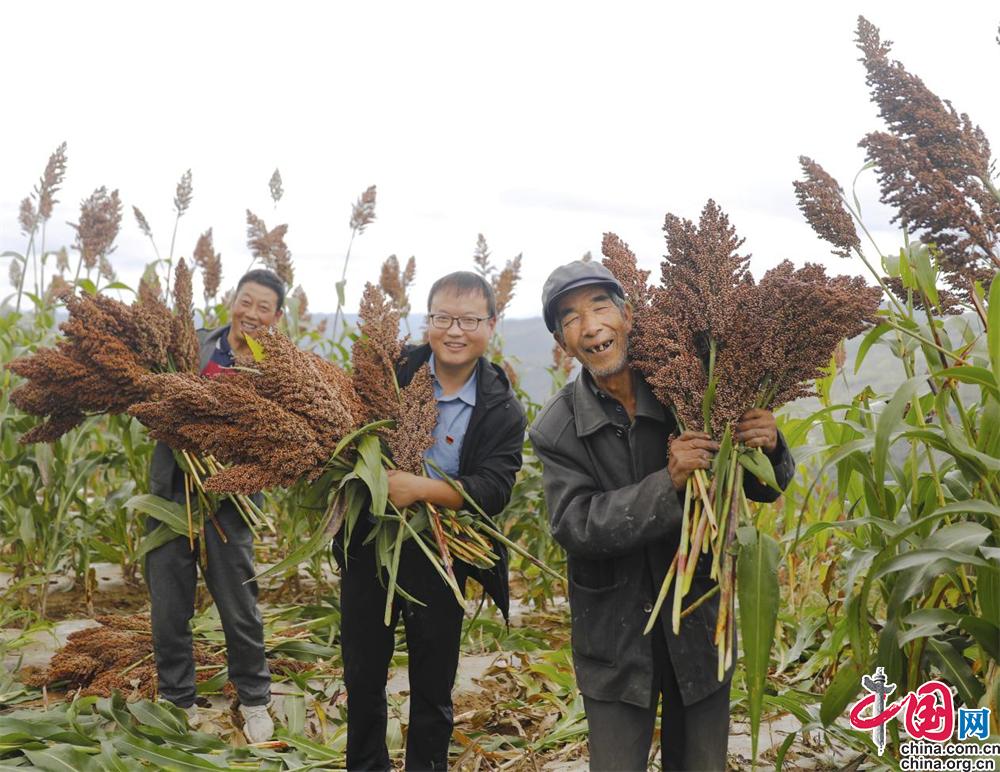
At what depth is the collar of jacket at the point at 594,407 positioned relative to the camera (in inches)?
85.9

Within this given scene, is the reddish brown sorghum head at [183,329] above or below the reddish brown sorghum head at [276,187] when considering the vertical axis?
below

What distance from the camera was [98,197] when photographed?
5.64 meters

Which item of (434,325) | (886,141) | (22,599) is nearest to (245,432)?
(434,325)

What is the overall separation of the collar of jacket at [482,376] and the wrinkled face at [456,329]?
7 centimetres

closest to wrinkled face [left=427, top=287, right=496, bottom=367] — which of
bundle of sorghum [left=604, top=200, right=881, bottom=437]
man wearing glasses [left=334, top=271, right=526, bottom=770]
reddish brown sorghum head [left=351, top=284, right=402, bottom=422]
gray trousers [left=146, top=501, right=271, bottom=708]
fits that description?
man wearing glasses [left=334, top=271, right=526, bottom=770]

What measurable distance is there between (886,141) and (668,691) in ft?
5.51

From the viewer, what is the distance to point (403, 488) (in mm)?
2508

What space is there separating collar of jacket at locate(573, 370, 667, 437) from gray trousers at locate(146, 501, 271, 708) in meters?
1.87

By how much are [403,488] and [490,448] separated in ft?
1.41

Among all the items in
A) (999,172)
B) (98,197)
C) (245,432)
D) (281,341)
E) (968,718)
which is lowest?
(968,718)

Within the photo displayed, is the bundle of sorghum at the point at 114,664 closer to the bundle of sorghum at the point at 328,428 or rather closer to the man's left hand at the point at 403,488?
the bundle of sorghum at the point at 328,428

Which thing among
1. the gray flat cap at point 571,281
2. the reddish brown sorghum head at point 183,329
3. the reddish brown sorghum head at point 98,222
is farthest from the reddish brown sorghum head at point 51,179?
the gray flat cap at point 571,281

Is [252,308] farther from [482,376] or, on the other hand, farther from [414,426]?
[414,426]

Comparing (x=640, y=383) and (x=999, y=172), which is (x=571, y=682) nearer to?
(x=640, y=383)
